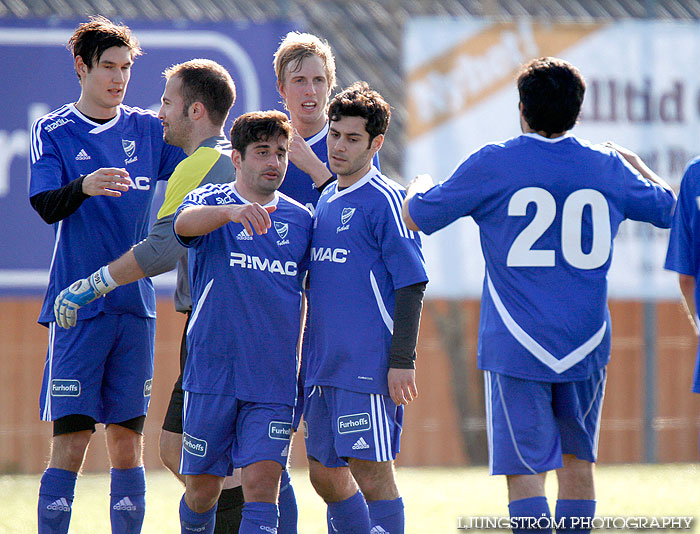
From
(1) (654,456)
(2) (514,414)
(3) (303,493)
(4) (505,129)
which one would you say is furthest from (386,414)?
(1) (654,456)

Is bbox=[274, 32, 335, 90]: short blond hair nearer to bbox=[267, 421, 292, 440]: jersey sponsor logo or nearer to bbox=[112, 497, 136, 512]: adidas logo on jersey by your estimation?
bbox=[267, 421, 292, 440]: jersey sponsor logo

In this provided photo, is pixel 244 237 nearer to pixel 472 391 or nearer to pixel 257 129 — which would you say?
pixel 257 129

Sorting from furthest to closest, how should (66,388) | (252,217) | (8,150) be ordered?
1. (8,150)
2. (66,388)
3. (252,217)

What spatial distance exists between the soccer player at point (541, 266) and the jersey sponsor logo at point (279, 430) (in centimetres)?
70

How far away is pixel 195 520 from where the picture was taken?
12.0ft

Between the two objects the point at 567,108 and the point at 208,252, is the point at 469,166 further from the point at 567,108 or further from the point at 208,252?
the point at 208,252

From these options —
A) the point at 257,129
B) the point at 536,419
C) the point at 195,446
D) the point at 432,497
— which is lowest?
the point at 432,497

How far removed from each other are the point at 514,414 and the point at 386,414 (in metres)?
0.49

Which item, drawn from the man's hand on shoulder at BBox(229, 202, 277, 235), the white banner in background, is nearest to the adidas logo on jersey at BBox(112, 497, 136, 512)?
the man's hand on shoulder at BBox(229, 202, 277, 235)

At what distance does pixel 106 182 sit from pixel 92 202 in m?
0.37

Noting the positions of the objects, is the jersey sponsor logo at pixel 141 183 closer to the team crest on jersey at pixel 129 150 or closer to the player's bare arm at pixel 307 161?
the team crest on jersey at pixel 129 150

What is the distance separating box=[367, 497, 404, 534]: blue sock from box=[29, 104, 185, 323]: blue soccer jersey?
125 cm

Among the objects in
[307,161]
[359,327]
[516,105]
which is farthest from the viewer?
[516,105]

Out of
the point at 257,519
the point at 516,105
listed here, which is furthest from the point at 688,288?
the point at 516,105
